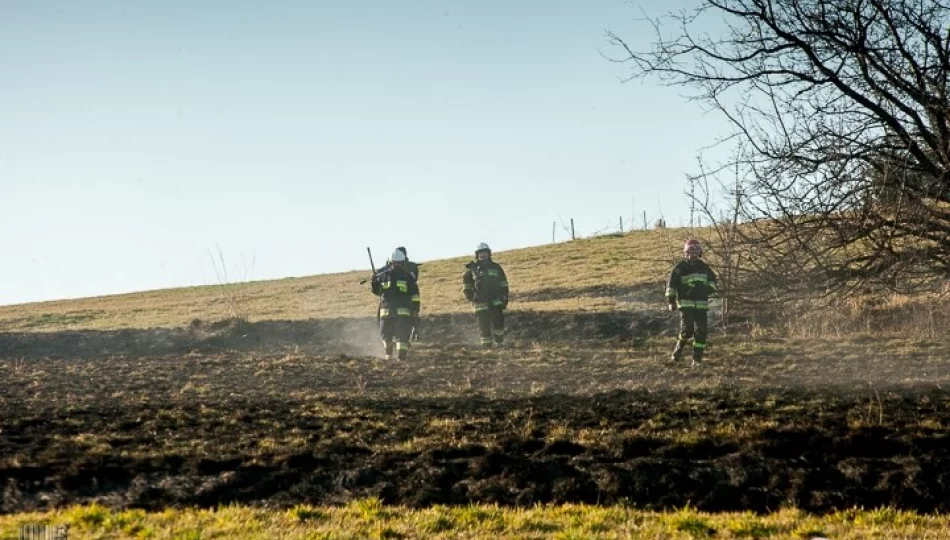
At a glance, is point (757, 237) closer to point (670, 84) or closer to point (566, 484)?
point (670, 84)

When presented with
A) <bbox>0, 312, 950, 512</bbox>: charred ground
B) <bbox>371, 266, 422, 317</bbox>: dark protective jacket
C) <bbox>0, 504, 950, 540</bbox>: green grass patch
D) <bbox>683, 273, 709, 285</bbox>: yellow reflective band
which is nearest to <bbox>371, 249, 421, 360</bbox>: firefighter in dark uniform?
<bbox>371, 266, 422, 317</bbox>: dark protective jacket

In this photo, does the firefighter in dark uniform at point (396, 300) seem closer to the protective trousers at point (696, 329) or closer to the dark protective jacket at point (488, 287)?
the dark protective jacket at point (488, 287)

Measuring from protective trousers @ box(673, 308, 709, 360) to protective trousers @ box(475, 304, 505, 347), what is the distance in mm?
4578

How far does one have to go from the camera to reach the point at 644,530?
7.48m

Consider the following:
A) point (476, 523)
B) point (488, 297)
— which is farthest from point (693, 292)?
point (476, 523)

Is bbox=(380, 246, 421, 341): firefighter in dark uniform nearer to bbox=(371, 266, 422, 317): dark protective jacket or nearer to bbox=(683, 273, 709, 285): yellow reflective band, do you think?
bbox=(371, 266, 422, 317): dark protective jacket

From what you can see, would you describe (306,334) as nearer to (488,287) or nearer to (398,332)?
(488,287)

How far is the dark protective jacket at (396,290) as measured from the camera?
766 inches

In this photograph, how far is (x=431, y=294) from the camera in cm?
3178

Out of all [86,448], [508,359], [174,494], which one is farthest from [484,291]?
[174,494]

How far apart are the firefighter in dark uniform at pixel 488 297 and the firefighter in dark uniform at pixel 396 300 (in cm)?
Result: 143

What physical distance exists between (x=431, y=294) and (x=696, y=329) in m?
15.7

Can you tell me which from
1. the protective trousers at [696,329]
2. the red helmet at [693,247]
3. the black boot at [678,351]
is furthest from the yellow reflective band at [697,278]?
the black boot at [678,351]

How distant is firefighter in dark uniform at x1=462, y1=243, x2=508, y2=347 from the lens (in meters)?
20.6
